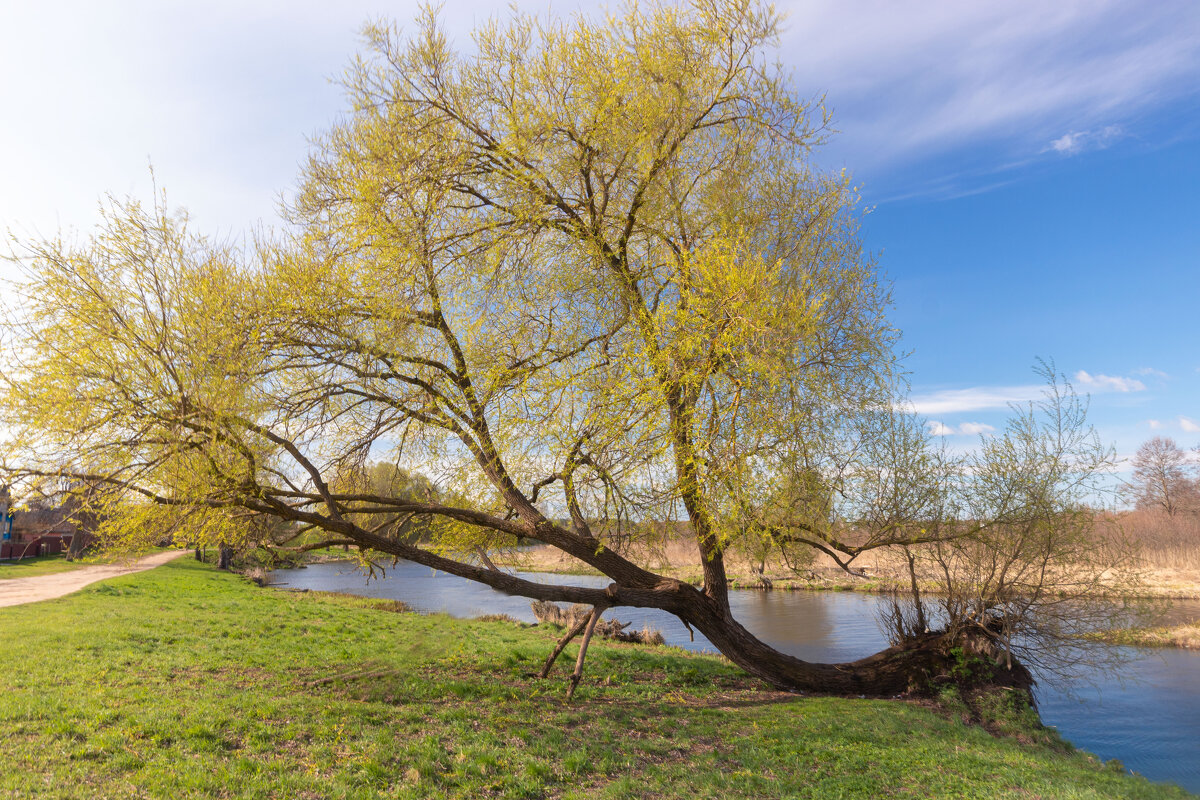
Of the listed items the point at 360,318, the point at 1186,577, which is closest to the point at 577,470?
the point at 360,318

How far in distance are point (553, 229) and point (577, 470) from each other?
4.18 meters

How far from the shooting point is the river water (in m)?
11.7

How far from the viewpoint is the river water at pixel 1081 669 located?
1169cm

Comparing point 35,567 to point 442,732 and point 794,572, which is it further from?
point 794,572

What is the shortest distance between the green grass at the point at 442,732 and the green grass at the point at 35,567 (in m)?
20.1

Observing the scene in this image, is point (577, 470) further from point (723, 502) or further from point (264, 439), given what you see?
point (264, 439)

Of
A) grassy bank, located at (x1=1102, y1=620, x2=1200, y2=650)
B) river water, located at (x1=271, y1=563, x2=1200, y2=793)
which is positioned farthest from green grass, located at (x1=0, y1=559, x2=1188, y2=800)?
grassy bank, located at (x1=1102, y1=620, x2=1200, y2=650)

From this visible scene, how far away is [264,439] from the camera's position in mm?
9258

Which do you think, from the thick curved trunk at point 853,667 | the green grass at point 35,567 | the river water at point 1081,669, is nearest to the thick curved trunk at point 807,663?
the thick curved trunk at point 853,667

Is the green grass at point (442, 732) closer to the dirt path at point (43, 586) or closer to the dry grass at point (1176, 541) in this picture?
the dirt path at point (43, 586)

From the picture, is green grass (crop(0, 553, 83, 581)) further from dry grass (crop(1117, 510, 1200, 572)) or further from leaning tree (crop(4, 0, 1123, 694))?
dry grass (crop(1117, 510, 1200, 572))

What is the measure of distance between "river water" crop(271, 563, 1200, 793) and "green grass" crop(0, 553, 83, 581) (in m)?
12.8

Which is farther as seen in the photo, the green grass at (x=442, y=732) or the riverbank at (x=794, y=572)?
the riverbank at (x=794, y=572)

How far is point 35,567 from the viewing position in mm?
31000
